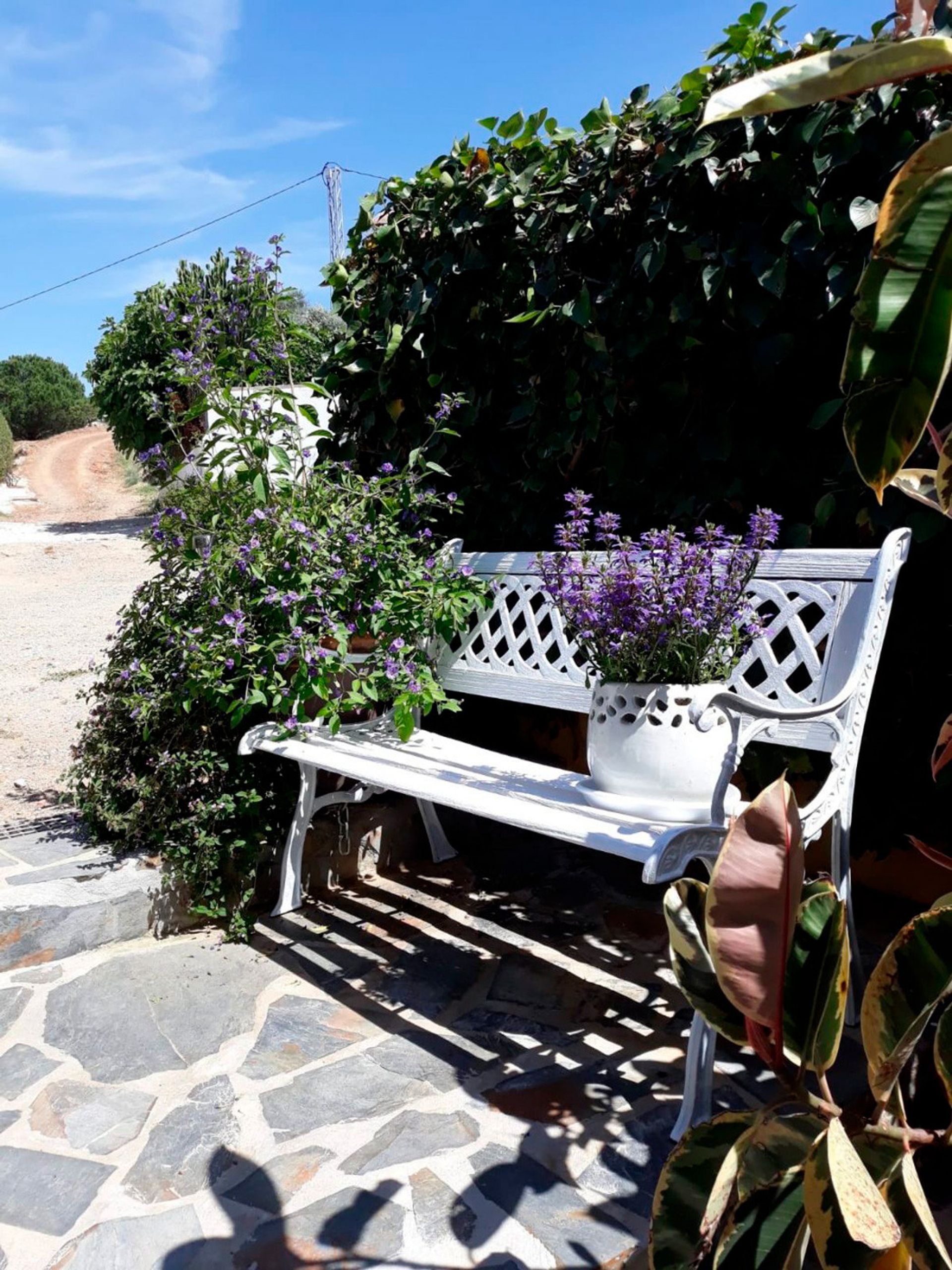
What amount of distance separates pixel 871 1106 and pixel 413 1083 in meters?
0.93

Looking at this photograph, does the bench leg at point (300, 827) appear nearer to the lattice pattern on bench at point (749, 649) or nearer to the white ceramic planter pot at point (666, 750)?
the lattice pattern on bench at point (749, 649)

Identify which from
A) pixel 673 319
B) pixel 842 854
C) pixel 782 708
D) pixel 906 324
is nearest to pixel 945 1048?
pixel 906 324

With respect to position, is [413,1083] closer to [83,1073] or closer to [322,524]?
[83,1073]

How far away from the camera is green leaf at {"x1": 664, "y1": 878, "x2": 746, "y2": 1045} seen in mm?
1226

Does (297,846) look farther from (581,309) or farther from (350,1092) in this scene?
(581,309)

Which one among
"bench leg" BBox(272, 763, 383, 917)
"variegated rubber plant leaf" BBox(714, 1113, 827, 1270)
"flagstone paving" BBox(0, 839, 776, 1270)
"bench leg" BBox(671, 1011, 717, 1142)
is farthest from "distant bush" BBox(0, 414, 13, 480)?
"variegated rubber plant leaf" BBox(714, 1113, 827, 1270)

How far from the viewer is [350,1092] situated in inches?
84.0

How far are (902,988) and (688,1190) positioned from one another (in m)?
0.35

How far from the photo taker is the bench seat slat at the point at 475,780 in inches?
78.1

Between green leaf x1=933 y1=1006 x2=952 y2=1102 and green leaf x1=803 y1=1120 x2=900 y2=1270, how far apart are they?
0.41ft

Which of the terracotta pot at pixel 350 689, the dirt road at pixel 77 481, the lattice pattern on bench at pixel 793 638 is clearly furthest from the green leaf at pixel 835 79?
the dirt road at pixel 77 481

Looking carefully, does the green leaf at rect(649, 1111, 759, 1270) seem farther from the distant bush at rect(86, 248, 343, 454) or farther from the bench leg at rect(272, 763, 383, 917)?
the distant bush at rect(86, 248, 343, 454)

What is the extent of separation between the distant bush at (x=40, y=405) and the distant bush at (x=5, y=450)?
7.85 metres

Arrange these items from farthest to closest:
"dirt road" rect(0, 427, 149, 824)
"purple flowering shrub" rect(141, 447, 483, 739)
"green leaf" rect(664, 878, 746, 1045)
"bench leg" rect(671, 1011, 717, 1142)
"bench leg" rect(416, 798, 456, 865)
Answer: "dirt road" rect(0, 427, 149, 824), "bench leg" rect(416, 798, 456, 865), "purple flowering shrub" rect(141, 447, 483, 739), "bench leg" rect(671, 1011, 717, 1142), "green leaf" rect(664, 878, 746, 1045)
